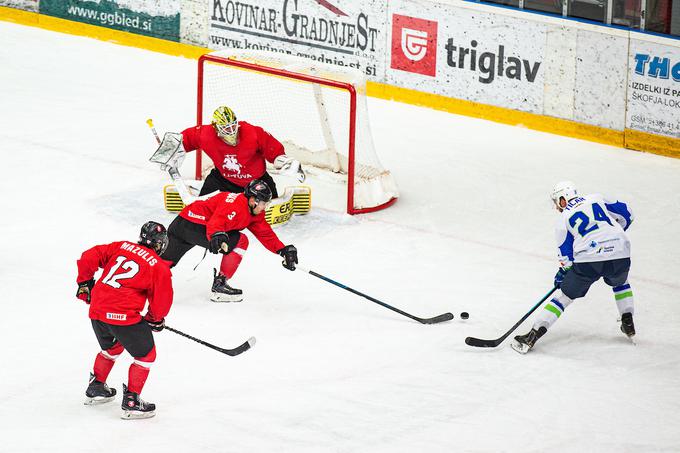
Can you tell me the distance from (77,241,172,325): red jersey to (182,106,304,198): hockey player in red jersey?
8.17 feet

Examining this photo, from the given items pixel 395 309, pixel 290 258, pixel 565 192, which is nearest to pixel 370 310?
pixel 395 309

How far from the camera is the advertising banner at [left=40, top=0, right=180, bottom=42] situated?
508 inches

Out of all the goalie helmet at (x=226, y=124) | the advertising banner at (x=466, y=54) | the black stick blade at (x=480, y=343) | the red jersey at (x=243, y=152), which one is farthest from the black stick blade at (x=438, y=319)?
the advertising banner at (x=466, y=54)

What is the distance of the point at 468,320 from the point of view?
7555 millimetres

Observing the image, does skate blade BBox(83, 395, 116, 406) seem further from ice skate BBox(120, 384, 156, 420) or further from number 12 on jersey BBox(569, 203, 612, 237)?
number 12 on jersey BBox(569, 203, 612, 237)

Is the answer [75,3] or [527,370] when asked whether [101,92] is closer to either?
[75,3]

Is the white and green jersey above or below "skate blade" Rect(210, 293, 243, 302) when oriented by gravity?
above

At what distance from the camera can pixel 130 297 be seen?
597cm

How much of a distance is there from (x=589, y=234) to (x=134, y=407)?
2.52m

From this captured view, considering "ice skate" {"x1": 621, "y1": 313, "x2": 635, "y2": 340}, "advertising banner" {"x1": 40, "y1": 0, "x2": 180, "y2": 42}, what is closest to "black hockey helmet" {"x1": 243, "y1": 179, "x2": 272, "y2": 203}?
"ice skate" {"x1": 621, "y1": 313, "x2": 635, "y2": 340}

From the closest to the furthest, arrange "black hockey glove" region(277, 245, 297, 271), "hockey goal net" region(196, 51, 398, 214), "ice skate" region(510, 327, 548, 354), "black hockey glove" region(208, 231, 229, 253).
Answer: "ice skate" region(510, 327, 548, 354) < "black hockey glove" region(208, 231, 229, 253) < "black hockey glove" region(277, 245, 297, 271) < "hockey goal net" region(196, 51, 398, 214)

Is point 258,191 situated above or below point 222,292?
above

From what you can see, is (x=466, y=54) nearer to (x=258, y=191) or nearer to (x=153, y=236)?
(x=258, y=191)

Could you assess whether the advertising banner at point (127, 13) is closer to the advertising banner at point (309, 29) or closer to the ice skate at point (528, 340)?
the advertising banner at point (309, 29)
